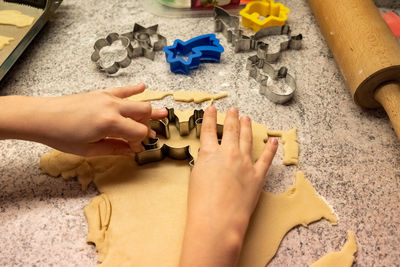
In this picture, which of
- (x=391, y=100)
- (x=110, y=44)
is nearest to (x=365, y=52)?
(x=391, y=100)

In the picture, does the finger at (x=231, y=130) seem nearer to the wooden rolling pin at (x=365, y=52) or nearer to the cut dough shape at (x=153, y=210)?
the cut dough shape at (x=153, y=210)

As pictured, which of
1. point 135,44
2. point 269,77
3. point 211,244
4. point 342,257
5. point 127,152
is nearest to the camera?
point 211,244

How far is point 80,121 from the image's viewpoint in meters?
0.74

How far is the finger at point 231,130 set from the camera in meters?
0.77

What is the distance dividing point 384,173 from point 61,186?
2.78 feet

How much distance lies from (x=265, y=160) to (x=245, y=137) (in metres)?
0.07

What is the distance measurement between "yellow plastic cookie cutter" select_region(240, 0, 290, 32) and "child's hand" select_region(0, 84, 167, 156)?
0.65 meters

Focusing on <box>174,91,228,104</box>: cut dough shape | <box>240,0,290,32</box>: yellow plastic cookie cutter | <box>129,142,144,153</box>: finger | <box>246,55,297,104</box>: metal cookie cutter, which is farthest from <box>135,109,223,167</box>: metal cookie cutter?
<box>240,0,290,32</box>: yellow plastic cookie cutter

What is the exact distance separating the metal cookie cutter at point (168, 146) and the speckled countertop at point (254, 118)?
12 centimetres

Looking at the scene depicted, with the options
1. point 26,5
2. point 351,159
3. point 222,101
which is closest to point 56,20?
point 26,5

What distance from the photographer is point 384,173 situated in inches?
34.4

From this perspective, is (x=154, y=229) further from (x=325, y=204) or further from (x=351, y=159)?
(x=351, y=159)

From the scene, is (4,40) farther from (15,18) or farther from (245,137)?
(245,137)

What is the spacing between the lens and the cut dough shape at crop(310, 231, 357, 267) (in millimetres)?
710
